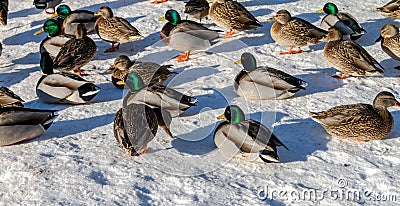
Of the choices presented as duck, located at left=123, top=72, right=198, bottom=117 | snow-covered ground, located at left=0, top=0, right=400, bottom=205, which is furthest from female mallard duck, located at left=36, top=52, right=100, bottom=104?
duck, located at left=123, top=72, right=198, bottom=117

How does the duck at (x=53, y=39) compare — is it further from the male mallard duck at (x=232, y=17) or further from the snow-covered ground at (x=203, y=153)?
the male mallard duck at (x=232, y=17)

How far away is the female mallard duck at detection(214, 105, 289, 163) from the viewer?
239 inches

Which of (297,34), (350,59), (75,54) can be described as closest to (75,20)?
(75,54)

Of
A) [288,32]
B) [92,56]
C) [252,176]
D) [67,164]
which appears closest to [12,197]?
[67,164]

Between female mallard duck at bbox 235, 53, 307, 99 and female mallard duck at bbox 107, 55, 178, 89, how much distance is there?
1072mm

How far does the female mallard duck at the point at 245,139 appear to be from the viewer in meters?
6.06

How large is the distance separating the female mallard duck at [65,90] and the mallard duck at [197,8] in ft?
10.1

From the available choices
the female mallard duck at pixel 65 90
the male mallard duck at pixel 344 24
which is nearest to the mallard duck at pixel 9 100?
the female mallard duck at pixel 65 90

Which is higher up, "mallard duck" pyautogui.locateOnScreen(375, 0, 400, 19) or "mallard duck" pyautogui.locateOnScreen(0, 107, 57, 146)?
"mallard duck" pyautogui.locateOnScreen(375, 0, 400, 19)

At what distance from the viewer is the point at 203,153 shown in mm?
6469

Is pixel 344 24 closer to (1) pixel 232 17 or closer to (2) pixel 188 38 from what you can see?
(1) pixel 232 17

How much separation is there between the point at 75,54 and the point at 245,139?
352cm

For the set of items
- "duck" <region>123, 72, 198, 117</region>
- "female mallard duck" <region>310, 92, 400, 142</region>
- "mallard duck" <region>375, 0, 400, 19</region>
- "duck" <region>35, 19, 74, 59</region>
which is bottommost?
"duck" <region>35, 19, 74, 59</region>
